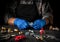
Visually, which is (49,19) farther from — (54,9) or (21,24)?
(21,24)

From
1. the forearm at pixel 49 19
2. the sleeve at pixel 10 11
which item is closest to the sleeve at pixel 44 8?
the forearm at pixel 49 19

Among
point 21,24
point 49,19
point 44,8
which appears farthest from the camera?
point 44,8

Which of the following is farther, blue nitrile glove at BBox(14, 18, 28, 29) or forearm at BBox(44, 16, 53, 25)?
forearm at BBox(44, 16, 53, 25)

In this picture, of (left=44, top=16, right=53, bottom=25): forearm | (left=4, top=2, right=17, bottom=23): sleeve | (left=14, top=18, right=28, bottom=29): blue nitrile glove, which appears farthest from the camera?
(left=4, top=2, right=17, bottom=23): sleeve

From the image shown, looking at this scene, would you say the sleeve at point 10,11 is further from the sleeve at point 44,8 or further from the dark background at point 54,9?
the sleeve at point 44,8

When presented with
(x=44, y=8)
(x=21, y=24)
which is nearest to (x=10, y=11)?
(x=21, y=24)

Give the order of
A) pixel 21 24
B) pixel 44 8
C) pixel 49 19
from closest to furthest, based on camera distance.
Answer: pixel 21 24 < pixel 49 19 < pixel 44 8

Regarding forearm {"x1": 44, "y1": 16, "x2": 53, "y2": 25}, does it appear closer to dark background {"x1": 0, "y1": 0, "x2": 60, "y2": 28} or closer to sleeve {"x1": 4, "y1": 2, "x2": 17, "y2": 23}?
dark background {"x1": 0, "y1": 0, "x2": 60, "y2": 28}

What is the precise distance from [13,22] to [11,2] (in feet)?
1.01

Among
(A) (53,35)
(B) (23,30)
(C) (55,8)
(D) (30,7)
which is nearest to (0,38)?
(B) (23,30)

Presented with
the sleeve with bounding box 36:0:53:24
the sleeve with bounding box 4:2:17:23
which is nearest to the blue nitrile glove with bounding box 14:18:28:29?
the sleeve with bounding box 4:2:17:23

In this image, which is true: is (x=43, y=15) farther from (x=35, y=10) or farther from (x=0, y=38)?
(x=0, y=38)

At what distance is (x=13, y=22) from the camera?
243 cm

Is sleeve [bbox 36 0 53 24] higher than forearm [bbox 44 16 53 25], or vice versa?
sleeve [bbox 36 0 53 24]
